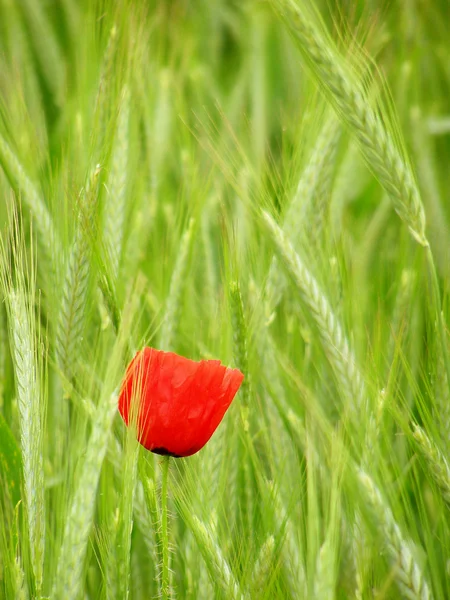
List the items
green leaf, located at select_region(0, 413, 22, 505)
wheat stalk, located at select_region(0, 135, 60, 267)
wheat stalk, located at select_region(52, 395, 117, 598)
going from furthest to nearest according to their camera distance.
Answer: wheat stalk, located at select_region(0, 135, 60, 267) < green leaf, located at select_region(0, 413, 22, 505) < wheat stalk, located at select_region(52, 395, 117, 598)

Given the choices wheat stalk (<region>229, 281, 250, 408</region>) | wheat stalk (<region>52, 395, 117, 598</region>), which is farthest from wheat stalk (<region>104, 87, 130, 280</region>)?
wheat stalk (<region>52, 395, 117, 598</region>)

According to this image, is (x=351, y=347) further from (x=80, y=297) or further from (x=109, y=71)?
(x=109, y=71)

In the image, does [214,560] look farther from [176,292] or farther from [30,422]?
[176,292]

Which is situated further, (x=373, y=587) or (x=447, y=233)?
(x=447, y=233)

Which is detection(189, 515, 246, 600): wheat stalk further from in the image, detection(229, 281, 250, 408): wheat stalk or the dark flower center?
detection(229, 281, 250, 408): wheat stalk

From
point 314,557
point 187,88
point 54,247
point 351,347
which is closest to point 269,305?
point 351,347

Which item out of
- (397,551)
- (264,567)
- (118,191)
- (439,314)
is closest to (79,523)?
(264,567)
